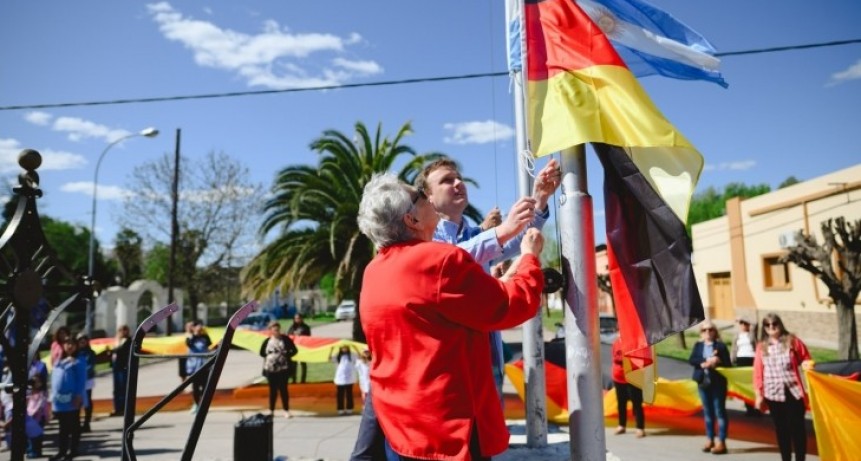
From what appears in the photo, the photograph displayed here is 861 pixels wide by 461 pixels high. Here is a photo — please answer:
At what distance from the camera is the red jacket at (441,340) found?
2018 mm

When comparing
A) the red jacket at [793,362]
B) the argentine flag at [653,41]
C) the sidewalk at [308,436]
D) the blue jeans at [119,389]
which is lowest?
the sidewalk at [308,436]

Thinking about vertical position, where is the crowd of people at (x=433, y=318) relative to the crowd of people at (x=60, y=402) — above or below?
above

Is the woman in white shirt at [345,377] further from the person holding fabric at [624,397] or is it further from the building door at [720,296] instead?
the building door at [720,296]

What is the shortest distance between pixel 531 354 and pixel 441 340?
2130 millimetres

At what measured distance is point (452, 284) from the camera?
201cm

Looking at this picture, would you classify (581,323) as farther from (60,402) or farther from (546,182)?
(60,402)

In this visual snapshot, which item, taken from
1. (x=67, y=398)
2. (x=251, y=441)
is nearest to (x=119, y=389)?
(x=67, y=398)

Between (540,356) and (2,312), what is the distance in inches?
127

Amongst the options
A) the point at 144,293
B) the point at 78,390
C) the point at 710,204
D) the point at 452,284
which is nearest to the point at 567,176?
the point at 452,284

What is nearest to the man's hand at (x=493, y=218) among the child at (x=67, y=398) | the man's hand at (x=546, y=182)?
the man's hand at (x=546, y=182)

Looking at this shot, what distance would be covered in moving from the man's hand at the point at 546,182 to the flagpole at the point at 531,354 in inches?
31.8

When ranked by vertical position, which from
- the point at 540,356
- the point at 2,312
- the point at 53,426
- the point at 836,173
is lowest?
the point at 53,426

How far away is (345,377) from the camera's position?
11516 millimetres

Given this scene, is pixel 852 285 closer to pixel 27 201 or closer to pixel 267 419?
pixel 267 419
